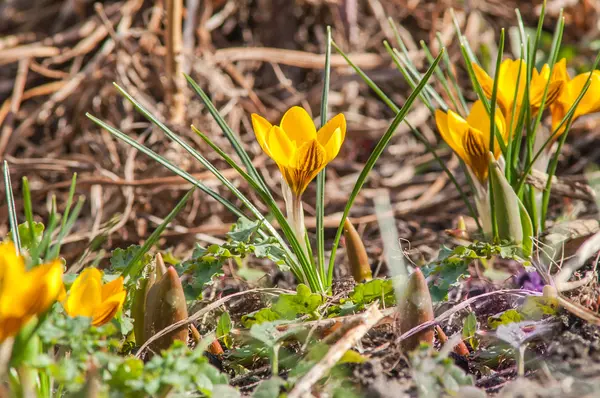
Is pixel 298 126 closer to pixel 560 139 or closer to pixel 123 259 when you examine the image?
pixel 123 259

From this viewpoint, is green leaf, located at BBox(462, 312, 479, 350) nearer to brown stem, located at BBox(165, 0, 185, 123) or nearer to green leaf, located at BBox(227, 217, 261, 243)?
green leaf, located at BBox(227, 217, 261, 243)

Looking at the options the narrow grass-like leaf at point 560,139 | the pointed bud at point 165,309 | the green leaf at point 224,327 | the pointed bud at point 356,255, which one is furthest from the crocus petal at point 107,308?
the narrow grass-like leaf at point 560,139

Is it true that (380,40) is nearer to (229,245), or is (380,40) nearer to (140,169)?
(140,169)

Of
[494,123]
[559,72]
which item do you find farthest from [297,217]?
[559,72]

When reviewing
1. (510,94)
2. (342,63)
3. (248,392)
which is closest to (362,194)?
(342,63)

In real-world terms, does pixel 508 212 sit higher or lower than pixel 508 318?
higher

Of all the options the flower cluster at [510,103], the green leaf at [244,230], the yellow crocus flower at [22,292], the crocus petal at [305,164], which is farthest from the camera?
the flower cluster at [510,103]

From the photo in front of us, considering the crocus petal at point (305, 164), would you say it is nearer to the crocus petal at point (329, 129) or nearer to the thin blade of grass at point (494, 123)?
the crocus petal at point (329, 129)
